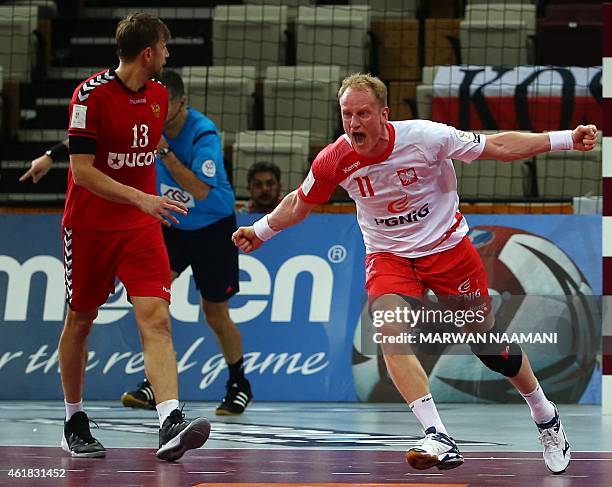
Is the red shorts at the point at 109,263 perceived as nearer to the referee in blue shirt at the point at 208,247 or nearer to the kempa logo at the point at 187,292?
the referee in blue shirt at the point at 208,247

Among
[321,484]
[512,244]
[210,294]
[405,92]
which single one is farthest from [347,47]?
[321,484]

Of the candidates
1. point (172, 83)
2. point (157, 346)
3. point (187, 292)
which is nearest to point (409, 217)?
point (157, 346)

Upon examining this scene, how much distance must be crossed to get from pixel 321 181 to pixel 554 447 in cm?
152

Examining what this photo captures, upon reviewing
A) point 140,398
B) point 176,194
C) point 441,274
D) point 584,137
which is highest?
point 584,137

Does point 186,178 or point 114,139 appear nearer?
point 114,139

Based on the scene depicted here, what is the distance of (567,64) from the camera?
12.5 m

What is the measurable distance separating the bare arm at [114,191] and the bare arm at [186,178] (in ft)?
5.29

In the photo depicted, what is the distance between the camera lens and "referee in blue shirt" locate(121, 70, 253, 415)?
8.15m

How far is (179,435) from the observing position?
5.60 metres

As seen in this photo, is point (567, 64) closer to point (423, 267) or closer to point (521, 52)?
point (521, 52)

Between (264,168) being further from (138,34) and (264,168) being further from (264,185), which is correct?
(138,34)

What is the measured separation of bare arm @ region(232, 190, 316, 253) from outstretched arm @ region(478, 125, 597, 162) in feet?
2.77

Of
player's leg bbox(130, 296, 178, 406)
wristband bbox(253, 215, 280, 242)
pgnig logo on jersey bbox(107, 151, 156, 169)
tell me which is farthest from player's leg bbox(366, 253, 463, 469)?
pgnig logo on jersey bbox(107, 151, 156, 169)

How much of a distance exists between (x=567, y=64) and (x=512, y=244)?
13.1 feet
